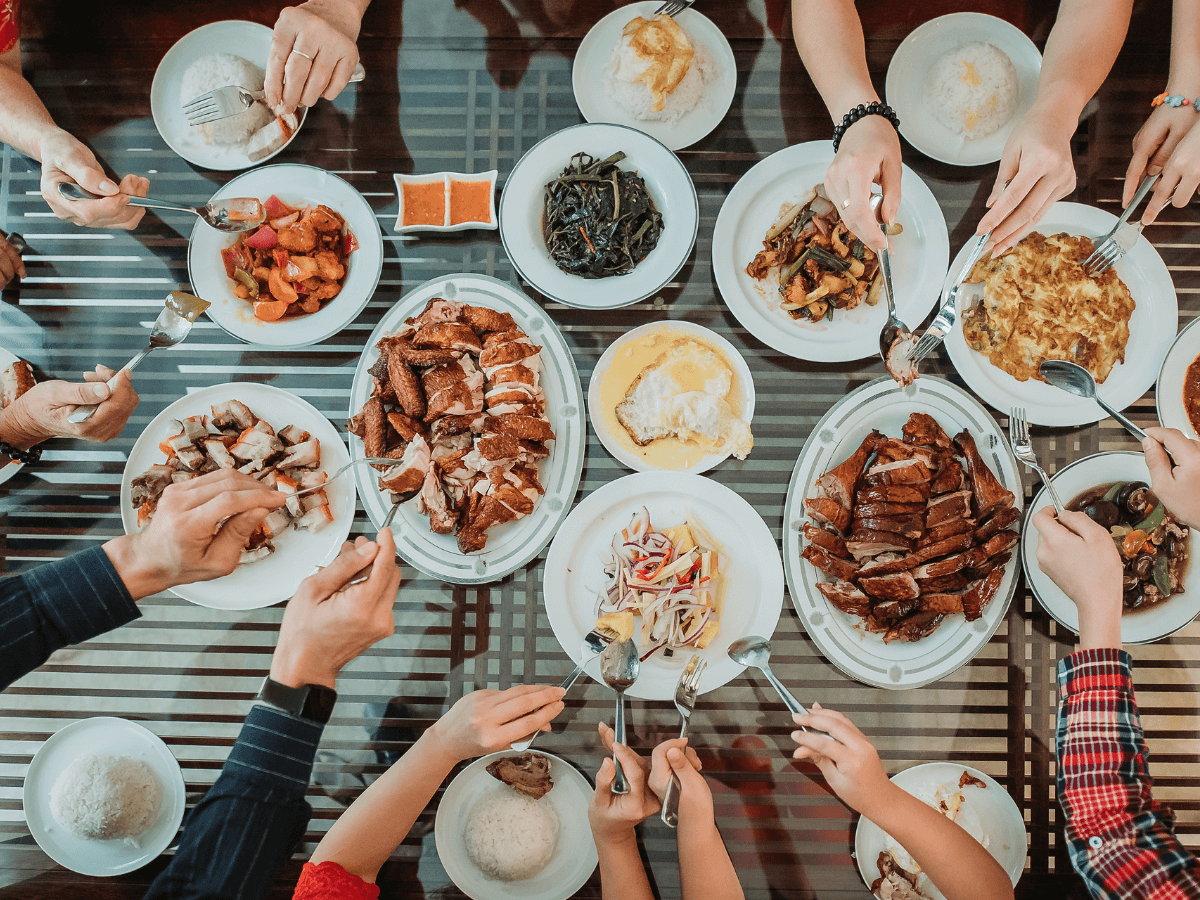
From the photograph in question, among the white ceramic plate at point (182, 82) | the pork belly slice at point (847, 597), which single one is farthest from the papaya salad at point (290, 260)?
the pork belly slice at point (847, 597)

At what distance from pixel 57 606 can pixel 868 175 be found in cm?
282

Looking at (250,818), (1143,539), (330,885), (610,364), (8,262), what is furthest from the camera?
(8,262)

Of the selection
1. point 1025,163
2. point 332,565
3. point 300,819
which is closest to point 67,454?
point 332,565

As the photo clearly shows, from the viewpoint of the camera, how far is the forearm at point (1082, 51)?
2281 mm

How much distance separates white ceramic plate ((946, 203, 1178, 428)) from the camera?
2.47 metres

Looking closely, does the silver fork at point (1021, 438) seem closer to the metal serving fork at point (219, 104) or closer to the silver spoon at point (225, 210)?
the silver spoon at point (225, 210)

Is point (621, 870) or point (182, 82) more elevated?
point (182, 82)

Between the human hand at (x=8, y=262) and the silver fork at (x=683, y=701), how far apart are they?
9.68ft

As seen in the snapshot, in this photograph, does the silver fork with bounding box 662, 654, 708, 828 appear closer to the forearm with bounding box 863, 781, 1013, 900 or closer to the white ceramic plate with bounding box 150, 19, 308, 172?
the forearm with bounding box 863, 781, 1013, 900

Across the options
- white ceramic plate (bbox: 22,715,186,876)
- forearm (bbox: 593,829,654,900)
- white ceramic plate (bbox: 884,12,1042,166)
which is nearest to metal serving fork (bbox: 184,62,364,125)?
white ceramic plate (bbox: 22,715,186,876)

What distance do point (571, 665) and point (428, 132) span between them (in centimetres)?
210

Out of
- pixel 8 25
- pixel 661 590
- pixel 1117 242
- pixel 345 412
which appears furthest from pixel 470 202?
pixel 1117 242

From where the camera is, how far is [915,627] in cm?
240

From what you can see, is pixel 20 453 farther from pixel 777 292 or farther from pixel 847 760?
pixel 847 760
